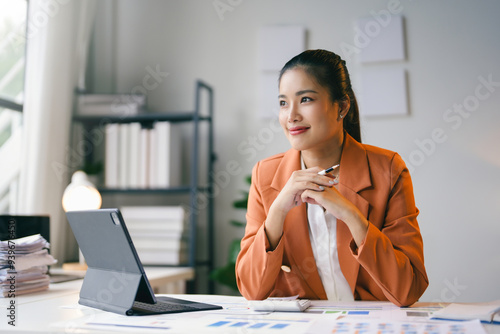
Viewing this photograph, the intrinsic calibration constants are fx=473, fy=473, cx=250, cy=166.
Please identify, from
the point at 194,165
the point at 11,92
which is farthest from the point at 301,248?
the point at 11,92

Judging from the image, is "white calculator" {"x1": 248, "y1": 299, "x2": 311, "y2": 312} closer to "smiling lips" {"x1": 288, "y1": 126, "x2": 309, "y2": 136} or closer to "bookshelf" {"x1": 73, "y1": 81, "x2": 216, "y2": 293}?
"smiling lips" {"x1": 288, "y1": 126, "x2": 309, "y2": 136}

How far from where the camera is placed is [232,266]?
2717mm

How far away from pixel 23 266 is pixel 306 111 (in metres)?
1.15

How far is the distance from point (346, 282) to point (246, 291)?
0.32 metres

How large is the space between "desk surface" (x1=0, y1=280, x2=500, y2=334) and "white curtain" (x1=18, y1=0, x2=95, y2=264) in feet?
4.55

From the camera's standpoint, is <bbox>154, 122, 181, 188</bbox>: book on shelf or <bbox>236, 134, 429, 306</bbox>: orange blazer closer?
<bbox>236, 134, 429, 306</bbox>: orange blazer

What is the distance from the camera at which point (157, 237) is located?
2.74 metres

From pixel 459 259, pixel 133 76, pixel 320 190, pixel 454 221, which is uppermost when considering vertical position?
pixel 133 76

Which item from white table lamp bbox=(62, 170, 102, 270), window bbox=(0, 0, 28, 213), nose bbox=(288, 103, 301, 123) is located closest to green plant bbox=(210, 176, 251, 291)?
white table lamp bbox=(62, 170, 102, 270)

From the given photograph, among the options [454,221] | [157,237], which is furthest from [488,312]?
[157,237]

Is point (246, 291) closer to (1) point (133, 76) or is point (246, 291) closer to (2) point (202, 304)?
(2) point (202, 304)

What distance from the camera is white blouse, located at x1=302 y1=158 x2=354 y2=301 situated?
4.90ft

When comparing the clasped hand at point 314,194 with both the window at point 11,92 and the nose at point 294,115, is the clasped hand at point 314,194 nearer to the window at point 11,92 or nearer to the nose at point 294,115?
the nose at point 294,115

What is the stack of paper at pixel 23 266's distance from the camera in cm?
166
